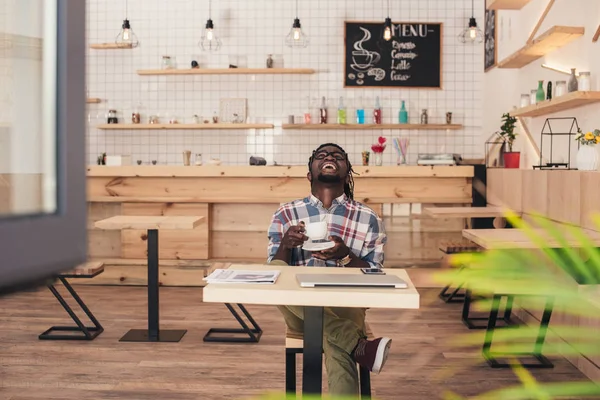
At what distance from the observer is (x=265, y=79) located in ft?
22.1

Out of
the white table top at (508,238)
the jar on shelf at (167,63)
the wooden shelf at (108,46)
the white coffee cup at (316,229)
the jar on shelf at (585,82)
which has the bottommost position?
the white table top at (508,238)

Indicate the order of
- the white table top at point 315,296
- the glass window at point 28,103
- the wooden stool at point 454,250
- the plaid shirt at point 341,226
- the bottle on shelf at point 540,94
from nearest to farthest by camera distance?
the glass window at point 28,103
the white table top at point 315,296
the plaid shirt at point 341,226
the bottle on shelf at point 540,94
the wooden stool at point 454,250

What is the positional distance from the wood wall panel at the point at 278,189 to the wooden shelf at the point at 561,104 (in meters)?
0.84

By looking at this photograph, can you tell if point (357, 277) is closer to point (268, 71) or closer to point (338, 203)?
point (338, 203)

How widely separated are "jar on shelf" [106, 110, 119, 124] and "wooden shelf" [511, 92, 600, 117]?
393 cm

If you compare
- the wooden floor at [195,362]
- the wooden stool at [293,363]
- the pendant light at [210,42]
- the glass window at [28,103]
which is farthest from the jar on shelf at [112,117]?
the glass window at [28,103]

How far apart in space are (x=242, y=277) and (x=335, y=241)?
594 millimetres

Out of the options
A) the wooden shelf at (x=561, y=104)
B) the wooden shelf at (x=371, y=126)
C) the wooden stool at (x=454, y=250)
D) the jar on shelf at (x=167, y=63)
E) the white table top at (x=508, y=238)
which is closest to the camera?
the white table top at (x=508, y=238)

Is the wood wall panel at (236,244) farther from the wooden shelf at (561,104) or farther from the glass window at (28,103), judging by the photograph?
the glass window at (28,103)

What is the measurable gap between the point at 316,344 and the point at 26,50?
5.62ft

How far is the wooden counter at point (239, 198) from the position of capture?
5301mm

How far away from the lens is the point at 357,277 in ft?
6.66

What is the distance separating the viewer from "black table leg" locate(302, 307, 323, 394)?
6.58 ft

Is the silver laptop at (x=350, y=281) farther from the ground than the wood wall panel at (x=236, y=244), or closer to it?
farther from the ground
